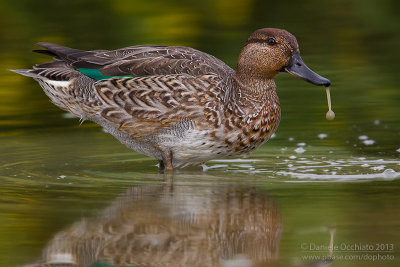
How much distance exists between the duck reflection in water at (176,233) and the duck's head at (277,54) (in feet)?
5.42

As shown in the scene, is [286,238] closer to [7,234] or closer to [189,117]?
[7,234]

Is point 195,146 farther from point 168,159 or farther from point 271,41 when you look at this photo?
point 271,41

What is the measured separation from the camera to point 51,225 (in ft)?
23.2

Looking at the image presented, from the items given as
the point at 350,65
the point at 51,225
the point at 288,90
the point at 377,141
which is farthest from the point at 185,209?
the point at 350,65

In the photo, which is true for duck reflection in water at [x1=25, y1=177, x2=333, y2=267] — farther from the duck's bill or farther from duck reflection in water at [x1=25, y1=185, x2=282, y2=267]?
the duck's bill

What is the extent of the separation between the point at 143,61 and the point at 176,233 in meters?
2.99

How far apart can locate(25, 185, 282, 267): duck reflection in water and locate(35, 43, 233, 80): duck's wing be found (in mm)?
1498

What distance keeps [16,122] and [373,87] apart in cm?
456

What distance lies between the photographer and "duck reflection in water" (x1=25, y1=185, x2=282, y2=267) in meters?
6.15

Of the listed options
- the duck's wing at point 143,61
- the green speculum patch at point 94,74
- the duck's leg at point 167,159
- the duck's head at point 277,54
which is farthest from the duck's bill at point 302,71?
the green speculum patch at point 94,74

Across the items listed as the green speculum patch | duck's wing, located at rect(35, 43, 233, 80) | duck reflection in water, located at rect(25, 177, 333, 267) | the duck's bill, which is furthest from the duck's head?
duck reflection in water, located at rect(25, 177, 333, 267)

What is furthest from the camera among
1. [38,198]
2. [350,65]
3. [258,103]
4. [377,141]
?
[350,65]

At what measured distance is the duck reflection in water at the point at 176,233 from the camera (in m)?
6.15

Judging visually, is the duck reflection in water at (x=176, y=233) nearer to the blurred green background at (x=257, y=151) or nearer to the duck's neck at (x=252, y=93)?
the blurred green background at (x=257, y=151)
